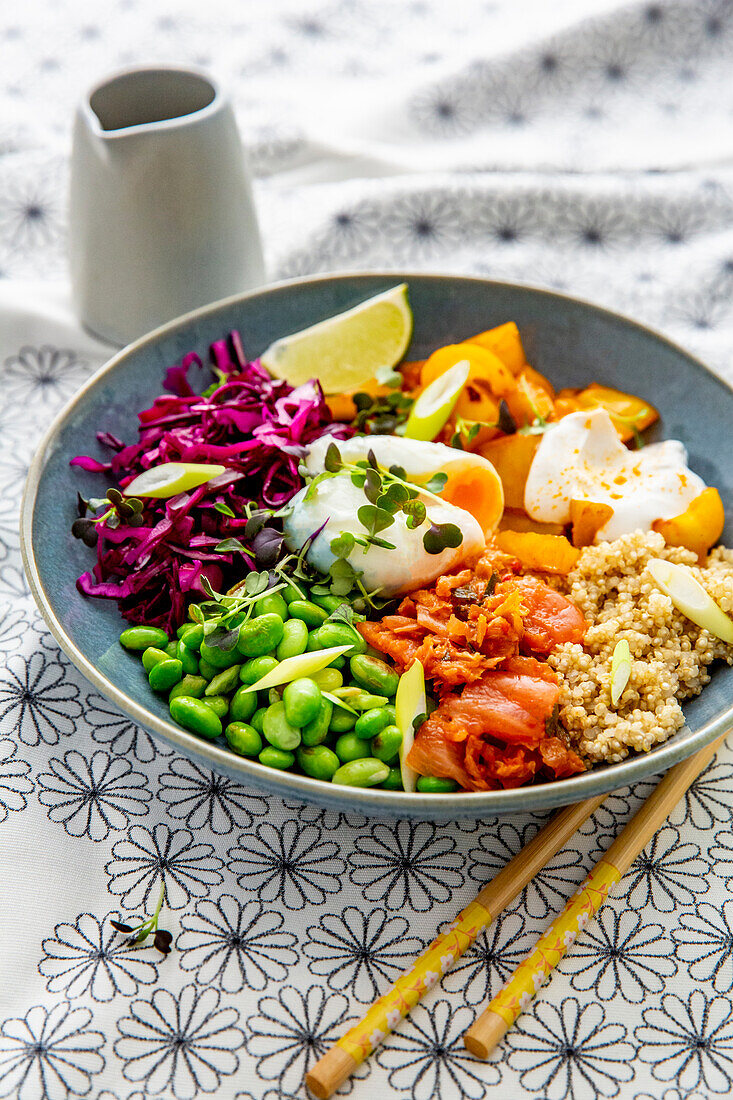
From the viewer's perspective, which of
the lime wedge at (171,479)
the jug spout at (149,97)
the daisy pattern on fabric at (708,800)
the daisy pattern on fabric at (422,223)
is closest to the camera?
the daisy pattern on fabric at (708,800)

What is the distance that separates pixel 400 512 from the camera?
2.39 metres

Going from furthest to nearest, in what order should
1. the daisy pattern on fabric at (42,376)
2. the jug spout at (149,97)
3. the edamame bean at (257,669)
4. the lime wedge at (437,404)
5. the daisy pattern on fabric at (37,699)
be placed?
the daisy pattern on fabric at (42,376)
the jug spout at (149,97)
the lime wedge at (437,404)
the daisy pattern on fabric at (37,699)
the edamame bean at (257,669)

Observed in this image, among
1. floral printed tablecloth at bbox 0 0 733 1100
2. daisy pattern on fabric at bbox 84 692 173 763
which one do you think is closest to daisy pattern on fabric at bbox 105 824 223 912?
floral printed tablecloth at bbox 0 0 733 1100

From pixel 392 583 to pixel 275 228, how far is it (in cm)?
193

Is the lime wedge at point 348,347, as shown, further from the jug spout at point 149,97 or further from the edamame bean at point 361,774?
the edamame bean at point 361,774

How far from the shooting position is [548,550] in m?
2.43

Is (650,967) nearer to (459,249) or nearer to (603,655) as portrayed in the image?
(603,655)

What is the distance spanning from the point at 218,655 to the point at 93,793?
17.1 inches

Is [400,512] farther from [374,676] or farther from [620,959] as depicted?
[620,959]

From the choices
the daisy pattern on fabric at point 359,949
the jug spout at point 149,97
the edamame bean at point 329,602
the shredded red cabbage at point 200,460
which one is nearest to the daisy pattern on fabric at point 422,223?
the jug spout at point 149,97

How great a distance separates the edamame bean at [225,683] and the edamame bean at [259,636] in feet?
0.15

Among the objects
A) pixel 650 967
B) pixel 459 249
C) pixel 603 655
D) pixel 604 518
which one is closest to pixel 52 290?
pixel 459 249

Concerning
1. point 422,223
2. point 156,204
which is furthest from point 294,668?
point 422,223

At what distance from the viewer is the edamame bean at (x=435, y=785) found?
6.41 ft
